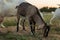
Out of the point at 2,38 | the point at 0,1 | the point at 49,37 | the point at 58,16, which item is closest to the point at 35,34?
the point at 49,37

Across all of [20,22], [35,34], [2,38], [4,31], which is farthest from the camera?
[20,22]

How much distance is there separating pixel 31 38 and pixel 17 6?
72.7 inches

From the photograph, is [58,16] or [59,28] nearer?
[59,28]

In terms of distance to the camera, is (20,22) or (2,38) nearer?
(2,38)

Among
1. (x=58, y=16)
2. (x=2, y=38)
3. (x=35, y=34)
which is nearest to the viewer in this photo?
(x=2, y=38)

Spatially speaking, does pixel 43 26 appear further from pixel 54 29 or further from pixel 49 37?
pixel 54 29

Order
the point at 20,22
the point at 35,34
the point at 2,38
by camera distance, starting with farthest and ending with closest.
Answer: the point at 20,22, the point at 35,34, the point at 2,38

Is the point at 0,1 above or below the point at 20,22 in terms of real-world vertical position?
above

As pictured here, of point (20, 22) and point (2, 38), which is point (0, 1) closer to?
point (20, 22)

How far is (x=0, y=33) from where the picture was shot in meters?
9.40

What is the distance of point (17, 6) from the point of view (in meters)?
10.1

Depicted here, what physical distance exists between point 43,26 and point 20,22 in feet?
6.34

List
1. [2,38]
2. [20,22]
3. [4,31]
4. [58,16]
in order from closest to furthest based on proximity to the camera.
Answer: [2,38], [4,31], [20,22], [58,16]


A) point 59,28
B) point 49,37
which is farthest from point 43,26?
point 59,28
